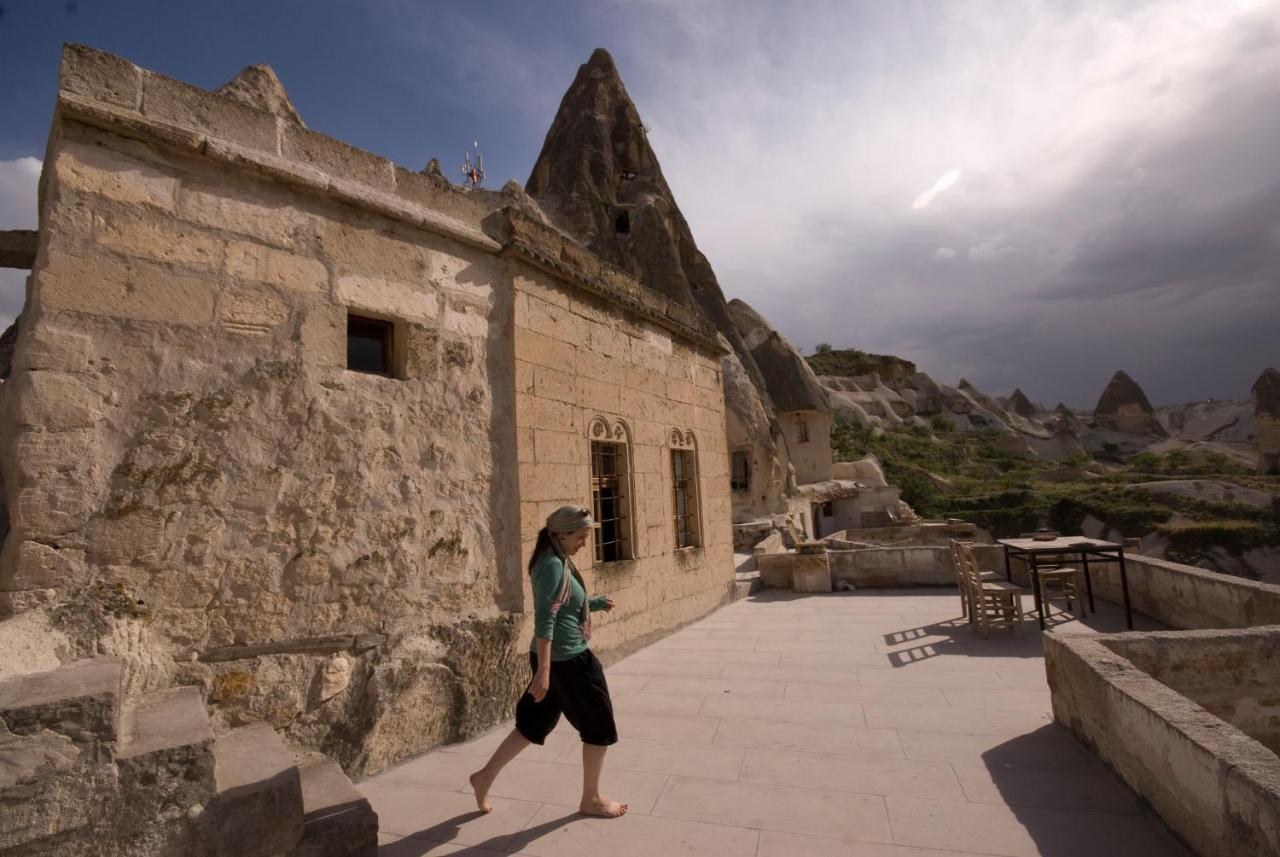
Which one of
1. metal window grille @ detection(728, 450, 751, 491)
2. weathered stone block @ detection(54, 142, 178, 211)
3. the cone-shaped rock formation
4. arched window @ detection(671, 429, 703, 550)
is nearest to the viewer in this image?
weathered stone block @ detection(54, 142, 178, 211)

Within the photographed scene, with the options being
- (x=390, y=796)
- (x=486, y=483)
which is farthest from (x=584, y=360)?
(x=390, y=796)

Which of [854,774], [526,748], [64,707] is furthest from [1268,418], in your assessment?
[64,707]

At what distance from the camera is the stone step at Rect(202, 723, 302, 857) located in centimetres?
230

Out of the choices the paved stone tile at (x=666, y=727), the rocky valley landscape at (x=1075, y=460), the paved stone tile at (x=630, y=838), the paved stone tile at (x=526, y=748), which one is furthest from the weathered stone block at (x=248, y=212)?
the rocky valley landscape at (x=1075, y=460)

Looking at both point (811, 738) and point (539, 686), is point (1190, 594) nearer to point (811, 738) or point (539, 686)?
point (811, 738)

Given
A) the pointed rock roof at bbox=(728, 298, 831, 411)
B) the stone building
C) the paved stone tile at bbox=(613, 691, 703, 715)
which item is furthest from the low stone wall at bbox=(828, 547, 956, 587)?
the pointed rock roof at bbox=(728, 298, 831, 411)

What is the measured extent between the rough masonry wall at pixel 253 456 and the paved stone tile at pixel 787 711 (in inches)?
61.0

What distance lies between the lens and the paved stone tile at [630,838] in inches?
105

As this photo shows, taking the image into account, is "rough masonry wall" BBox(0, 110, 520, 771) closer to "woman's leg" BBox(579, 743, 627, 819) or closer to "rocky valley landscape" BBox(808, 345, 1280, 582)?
"woman's leg" BBox(579, 743, 627, 819)

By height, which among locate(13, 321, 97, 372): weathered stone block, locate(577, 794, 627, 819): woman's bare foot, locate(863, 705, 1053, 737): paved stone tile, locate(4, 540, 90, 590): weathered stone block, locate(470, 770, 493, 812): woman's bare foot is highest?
locate(13, 321, 97, 372): weathered stone block

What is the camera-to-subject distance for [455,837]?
285cm

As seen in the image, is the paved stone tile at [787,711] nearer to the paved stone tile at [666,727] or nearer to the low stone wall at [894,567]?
the paved stone tile at [666,727]

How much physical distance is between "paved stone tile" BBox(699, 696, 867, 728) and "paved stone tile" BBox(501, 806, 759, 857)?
147 cm

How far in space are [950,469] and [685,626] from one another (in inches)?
1527
